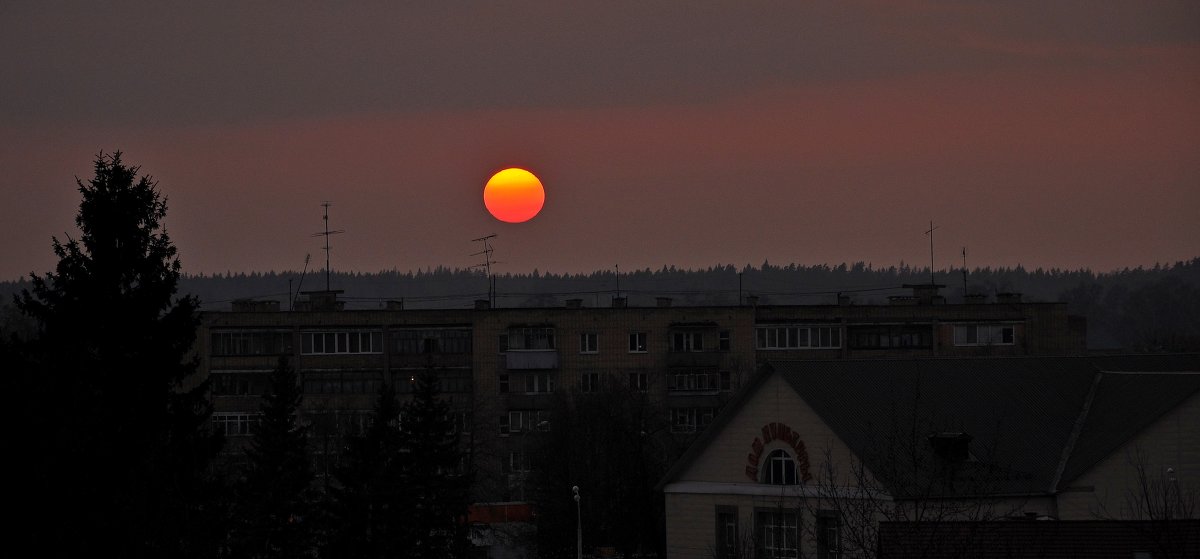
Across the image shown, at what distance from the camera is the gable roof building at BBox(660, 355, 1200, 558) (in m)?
45.8

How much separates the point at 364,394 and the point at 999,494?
57.6 meters

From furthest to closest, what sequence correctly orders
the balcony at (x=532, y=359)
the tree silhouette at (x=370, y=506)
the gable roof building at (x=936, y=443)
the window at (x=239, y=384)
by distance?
1. the window at (x=239, y=384)
2. the balcony at (x=532, y=359)
3. the tree silhouette at (x=370, y=506)
4. the gable roof building at (x=936, y=443)

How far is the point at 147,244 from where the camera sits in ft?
129

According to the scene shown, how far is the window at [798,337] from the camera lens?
99.4m

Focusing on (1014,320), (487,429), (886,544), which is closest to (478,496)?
(487,429)

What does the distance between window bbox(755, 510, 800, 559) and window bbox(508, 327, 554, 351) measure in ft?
162

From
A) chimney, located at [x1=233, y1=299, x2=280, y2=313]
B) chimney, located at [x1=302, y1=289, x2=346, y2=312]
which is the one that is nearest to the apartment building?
chimney, located at [x1=302, y1=289, x2=346, y2=312]

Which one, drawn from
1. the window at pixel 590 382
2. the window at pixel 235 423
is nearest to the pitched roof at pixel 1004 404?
the window at pixel 590 382

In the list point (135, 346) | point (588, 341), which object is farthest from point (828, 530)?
point (588, 341)

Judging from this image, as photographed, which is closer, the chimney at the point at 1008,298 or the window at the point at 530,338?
the window at the point at 530,338

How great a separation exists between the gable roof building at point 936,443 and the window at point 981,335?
48445mm

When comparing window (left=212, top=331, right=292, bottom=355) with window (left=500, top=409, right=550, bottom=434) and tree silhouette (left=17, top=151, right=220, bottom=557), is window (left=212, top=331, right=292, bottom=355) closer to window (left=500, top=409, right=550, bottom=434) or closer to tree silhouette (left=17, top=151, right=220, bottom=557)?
window (left=500, top=409, right=550, bottom=434)

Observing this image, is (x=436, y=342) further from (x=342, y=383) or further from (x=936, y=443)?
(x=936, y=443)

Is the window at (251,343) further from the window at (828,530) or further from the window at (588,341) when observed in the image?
the window at (828,530)
